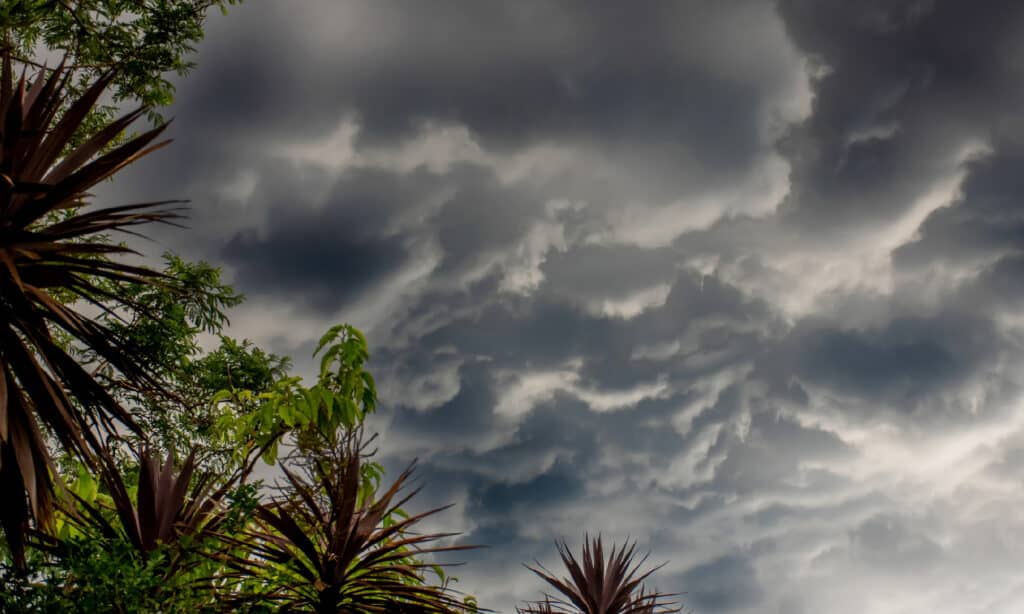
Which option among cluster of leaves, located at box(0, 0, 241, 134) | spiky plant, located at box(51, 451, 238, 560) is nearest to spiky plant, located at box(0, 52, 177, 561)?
spiky plant, located at box(51, 451, 238, 560)

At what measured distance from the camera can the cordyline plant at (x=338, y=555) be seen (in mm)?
5363

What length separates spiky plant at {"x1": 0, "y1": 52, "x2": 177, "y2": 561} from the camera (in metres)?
4.99

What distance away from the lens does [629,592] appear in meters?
9.82

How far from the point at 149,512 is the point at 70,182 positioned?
7.46 feet

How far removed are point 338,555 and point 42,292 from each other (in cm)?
247

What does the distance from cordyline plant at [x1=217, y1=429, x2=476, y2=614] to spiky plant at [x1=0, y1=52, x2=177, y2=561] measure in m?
1.21

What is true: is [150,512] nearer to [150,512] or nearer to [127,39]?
[150,512]

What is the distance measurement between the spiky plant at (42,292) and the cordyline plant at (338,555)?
1.21m

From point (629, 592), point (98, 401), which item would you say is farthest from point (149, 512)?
point (629, 592)

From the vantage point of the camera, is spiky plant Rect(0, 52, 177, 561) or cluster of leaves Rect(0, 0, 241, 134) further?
cluster of leaves Rect(0, 0, 241, 134)

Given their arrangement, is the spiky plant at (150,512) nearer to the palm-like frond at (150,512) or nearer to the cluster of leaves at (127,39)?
the palm-like frond at (150,512)

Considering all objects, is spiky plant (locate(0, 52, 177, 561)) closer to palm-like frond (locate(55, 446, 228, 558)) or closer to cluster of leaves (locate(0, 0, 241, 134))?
palm-like frond (locate(55, 446, 228, 558))

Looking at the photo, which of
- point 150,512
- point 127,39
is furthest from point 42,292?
point 127,39

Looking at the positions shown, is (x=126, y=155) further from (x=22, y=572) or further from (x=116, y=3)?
(x=116, y=3)
